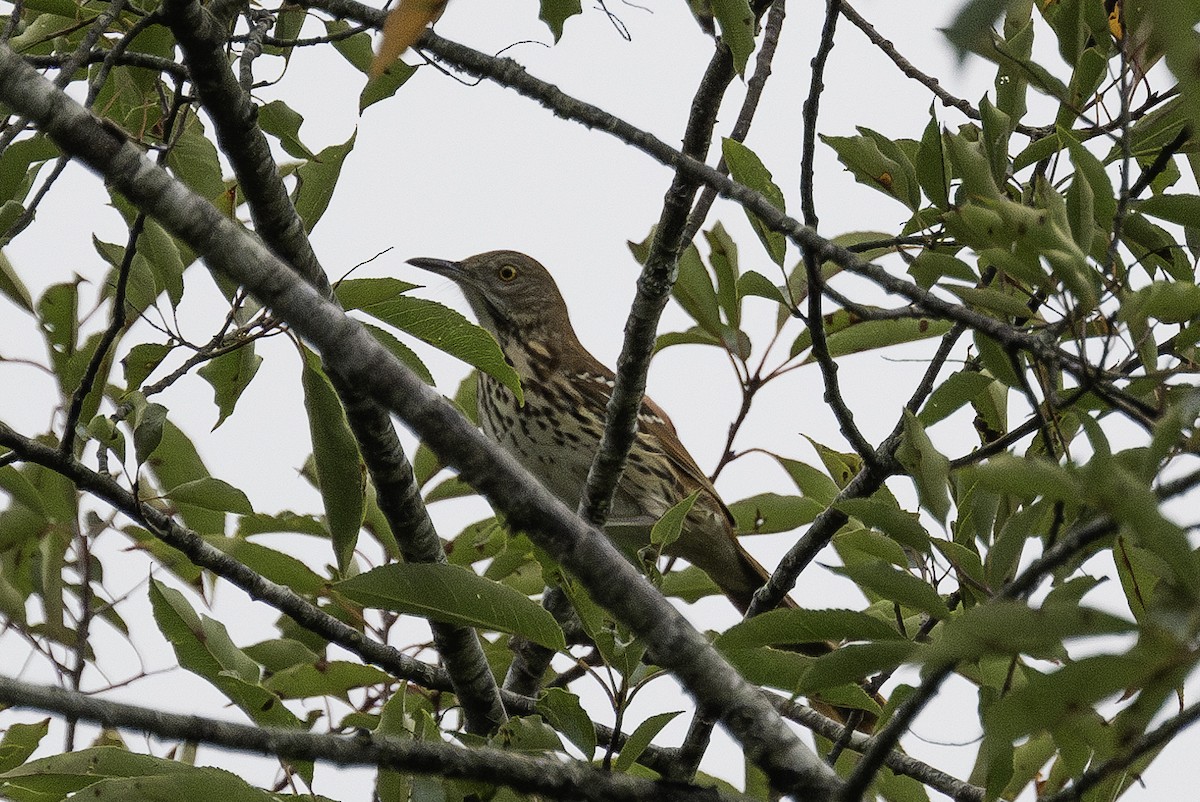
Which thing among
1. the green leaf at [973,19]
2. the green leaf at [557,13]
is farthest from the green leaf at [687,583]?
the green leaf at [973,19]

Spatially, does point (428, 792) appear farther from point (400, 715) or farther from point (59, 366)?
point (59, 366)

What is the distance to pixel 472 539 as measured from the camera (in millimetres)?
4117

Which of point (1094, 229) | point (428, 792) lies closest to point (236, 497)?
point (428, 792)

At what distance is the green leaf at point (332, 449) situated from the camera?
2.63 metres

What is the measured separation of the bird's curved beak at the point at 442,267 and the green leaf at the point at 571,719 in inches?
155

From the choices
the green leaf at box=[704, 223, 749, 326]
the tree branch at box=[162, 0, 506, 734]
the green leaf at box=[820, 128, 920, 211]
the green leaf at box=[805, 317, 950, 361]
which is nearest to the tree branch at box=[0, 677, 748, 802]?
the tree branch at box=[162, 0, 506, 734]

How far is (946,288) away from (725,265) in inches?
62.5

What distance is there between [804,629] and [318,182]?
1.46 metres

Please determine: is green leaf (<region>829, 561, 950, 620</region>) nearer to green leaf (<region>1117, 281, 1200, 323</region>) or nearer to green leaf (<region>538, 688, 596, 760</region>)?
green leaf (<region>1117, 281, 1200, 323</region>)

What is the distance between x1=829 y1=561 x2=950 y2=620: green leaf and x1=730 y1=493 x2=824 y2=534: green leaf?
2001mm

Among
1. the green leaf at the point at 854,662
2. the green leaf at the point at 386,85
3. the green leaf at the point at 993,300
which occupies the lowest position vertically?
the green leaf at the point at 854,662

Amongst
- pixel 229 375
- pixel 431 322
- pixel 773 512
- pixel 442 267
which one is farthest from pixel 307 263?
pixel 442 267

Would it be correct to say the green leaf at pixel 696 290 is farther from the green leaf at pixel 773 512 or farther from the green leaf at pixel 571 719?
the green leaf at pixel 571 719

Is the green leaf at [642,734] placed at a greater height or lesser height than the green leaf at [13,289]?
lesser
